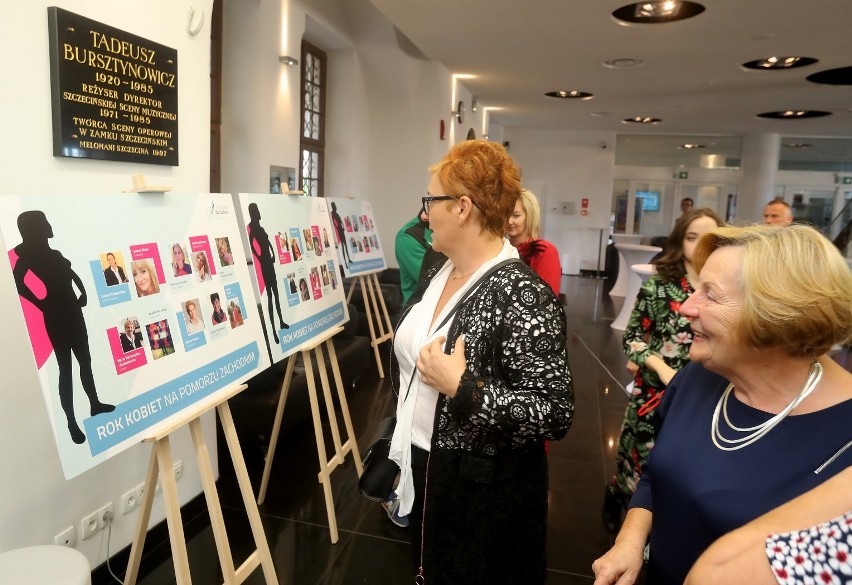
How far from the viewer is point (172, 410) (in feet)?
5.79

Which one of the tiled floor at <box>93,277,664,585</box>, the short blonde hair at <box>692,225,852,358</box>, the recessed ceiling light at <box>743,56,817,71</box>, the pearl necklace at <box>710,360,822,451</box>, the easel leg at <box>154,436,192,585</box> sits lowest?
the tiled floor at <box>93,277,664,585</box>

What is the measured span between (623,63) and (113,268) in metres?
6.95

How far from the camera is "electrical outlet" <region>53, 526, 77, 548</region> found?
2.17 metres

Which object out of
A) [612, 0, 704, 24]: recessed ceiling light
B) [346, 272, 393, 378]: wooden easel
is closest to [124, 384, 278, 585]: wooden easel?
[346, 272, 393, 378]: wooden easel

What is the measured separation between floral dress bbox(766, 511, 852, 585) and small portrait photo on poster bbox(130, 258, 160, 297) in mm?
1641

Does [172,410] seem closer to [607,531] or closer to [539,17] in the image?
[607,531]

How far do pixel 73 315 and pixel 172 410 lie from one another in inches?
16.6

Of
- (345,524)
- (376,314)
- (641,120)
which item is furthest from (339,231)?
(641,120)

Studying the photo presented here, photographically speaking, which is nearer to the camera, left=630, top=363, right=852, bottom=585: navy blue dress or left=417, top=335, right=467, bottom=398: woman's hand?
left=630, top=363, right=852, bottom=585: navy blue dress

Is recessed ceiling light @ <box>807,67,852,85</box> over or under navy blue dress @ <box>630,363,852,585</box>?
over

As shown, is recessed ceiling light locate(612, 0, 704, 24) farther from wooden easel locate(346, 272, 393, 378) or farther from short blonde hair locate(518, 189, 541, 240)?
wooden easel locate(346, 272, 393, 378)

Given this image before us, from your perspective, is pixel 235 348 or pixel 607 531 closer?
pixel 235 348

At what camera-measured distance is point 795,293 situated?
112 centimetres

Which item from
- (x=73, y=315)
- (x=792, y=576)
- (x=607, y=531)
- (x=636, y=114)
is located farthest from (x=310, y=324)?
(x=636, y=114)
